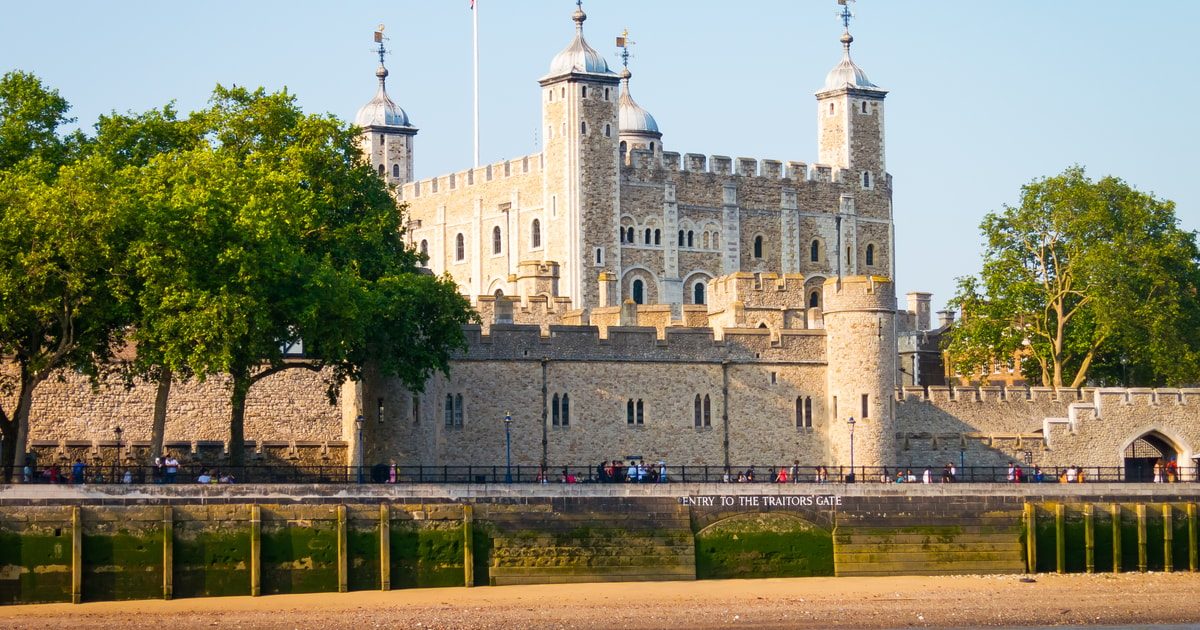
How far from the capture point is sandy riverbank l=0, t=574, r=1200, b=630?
38.9 metres

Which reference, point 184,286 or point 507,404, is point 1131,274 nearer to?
point 507,404

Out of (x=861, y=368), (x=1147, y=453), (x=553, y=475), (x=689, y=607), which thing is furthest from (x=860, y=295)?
(x=689, y=607)

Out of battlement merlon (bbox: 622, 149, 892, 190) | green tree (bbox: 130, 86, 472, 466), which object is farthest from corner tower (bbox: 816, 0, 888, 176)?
green tree (bbox: 130, 86, 472, 466)

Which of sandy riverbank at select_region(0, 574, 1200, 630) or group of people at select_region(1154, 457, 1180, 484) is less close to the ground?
group of people at select_region(1154, 457, 1180, 484)

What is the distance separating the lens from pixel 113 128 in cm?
5081

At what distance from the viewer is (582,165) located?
84.2 m

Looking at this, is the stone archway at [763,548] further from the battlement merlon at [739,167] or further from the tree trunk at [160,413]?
the battlement merlon at [739,167]

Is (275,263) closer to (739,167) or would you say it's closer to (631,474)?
(631,474)

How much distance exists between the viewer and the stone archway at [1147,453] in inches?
2352

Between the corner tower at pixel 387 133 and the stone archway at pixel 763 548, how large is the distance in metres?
57.1

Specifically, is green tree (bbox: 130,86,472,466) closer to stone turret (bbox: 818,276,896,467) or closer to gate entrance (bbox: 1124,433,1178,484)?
stone turret (bbox: 818,276,896,467)

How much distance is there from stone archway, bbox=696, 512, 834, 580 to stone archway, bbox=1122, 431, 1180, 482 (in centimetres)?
1740

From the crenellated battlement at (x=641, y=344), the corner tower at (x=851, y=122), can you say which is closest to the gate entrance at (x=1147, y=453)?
the crenellated battlement at (x=641, y=344)

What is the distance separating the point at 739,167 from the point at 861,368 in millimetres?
34615
